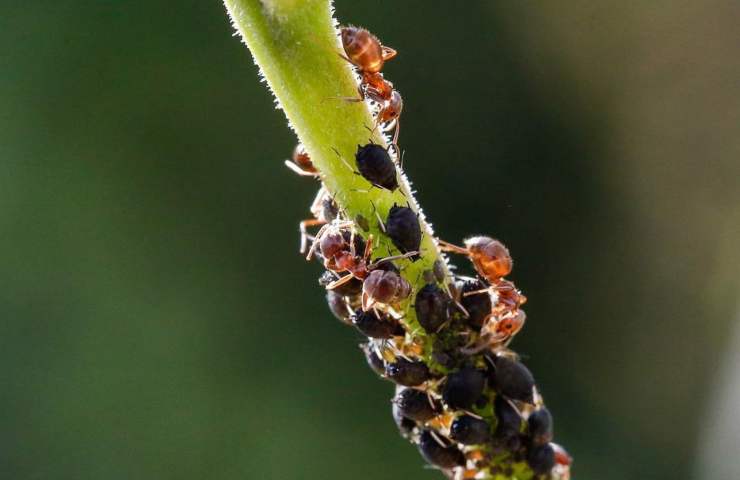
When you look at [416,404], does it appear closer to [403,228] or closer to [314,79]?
[403,228]

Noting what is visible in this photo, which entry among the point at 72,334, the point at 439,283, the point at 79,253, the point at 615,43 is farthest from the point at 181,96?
the point at 439,283

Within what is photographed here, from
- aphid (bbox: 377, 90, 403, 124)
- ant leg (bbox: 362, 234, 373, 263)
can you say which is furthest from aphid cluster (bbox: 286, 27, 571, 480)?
aphid (bbox: 377, 90, 403, 124)

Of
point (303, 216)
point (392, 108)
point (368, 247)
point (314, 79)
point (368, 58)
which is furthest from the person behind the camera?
point (303, 216)

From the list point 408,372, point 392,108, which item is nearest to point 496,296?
point 408,372

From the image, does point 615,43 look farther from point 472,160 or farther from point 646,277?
point 646,277

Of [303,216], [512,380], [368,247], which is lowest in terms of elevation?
[303,216]
